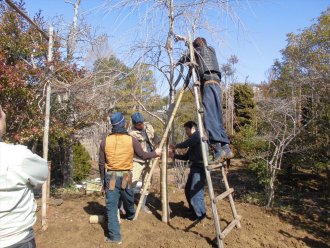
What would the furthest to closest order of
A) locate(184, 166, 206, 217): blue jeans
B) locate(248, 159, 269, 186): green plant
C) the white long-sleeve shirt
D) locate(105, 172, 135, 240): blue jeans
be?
1. locate(248, 159, 269, 186): green plant
2. locate(184, 166, 206, 217): blue jeans
3. locate(105, 172, 135, 240): blue jeans
4. the white long-sleeve shirt

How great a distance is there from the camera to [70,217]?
18.2ft

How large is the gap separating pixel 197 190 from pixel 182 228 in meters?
0.62

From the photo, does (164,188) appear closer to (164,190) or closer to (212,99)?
(164,190)

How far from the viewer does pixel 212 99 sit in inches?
181

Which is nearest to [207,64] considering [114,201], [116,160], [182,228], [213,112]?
[213,112]

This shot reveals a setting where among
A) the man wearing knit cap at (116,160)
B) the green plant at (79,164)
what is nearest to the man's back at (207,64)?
the man wearing knit cap at (116,160)

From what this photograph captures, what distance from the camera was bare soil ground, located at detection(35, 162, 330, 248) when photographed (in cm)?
454

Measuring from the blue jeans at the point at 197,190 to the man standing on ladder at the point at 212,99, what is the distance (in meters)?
0.80

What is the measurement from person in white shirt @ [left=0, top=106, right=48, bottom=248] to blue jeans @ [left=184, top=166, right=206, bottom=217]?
131 inches

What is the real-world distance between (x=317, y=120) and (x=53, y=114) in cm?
624

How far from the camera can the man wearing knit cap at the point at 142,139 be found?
5.64 metres

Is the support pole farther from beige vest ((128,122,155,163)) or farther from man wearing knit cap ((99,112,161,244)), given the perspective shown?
beige vest ((128,122,155,163))

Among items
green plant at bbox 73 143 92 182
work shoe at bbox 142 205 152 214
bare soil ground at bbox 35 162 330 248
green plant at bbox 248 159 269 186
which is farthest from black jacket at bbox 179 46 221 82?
green plant at bbox 73 143 92 182

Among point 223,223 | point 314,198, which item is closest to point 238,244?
point 223,223
